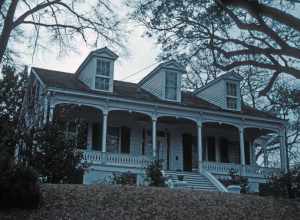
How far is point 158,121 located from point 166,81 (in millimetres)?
2057

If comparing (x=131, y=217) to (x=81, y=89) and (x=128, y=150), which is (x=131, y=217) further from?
(x=128, y=150)

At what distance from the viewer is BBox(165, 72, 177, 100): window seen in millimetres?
22562

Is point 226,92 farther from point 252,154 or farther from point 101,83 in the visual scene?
point 101,83

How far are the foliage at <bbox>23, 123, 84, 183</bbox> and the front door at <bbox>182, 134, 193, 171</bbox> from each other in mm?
10055

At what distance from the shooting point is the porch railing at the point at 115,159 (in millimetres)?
19281

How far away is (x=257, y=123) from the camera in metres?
23.5

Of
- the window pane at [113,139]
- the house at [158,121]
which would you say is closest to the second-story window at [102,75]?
the house at [158,121]

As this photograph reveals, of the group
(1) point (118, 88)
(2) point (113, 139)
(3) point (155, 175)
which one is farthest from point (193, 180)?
(1) point (118, 88)

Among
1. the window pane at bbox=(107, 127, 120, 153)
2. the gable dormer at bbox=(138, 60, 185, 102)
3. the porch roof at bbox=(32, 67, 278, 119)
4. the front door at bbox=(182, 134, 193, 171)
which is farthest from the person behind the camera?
the front door at bbox=(182, 134, 193, 171)

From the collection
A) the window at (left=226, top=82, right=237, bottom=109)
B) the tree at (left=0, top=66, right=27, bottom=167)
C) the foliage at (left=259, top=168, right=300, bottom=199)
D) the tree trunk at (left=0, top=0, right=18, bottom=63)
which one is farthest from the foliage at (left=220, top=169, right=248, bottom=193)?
the tree trunk at (left=0, top=0, right=18, bottom=63)

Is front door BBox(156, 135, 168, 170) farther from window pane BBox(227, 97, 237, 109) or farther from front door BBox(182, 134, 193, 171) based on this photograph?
window pane BBox(227, 97, 237, 109)

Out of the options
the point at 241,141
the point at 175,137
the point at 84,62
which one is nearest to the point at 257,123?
the point at 241,141

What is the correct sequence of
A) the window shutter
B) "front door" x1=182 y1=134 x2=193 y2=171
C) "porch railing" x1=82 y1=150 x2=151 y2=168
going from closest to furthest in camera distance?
"porch railing" x1=82 y1=150 x2=151 y2=168
the window shutter
"front door" x1=182 y1=134 x2=193 y2=171

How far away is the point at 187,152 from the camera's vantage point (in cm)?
2361
